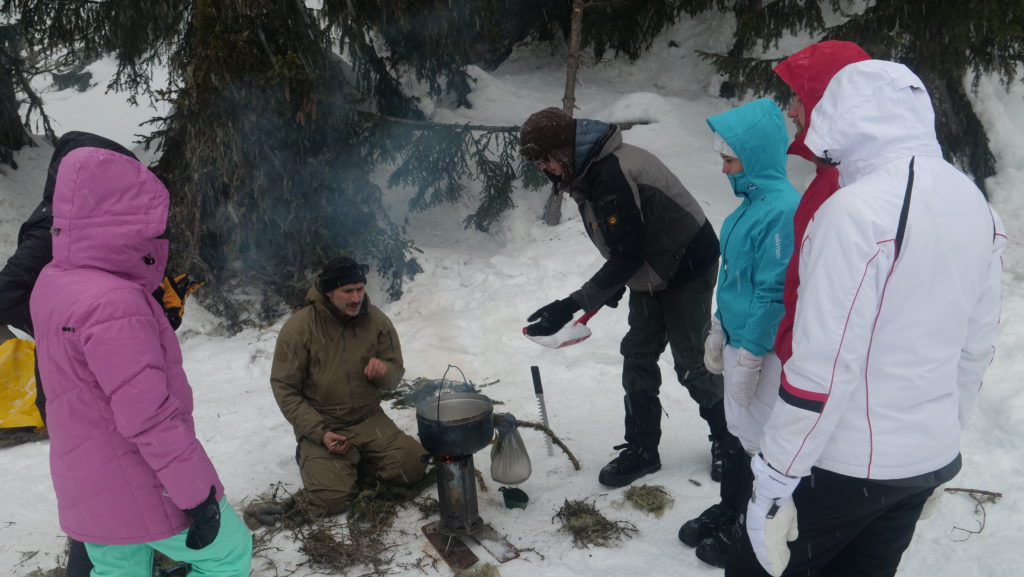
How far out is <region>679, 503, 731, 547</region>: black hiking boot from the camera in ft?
10.7

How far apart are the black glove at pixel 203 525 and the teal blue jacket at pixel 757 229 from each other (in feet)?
6.51

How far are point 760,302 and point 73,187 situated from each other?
236 cm

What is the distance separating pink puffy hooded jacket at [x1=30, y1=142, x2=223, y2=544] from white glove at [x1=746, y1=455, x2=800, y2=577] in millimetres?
1757

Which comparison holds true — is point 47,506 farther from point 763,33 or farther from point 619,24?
point 619,24

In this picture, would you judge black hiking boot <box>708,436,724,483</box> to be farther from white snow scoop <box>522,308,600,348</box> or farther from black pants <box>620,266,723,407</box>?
white snow scoop <box>522,308,600,348</box>

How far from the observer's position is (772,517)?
6.12 ft

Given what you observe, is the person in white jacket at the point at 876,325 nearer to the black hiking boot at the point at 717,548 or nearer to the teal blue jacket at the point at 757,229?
the teal blue jacket at the point at 757,229

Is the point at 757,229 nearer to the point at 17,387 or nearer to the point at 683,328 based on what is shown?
the point at 683,328

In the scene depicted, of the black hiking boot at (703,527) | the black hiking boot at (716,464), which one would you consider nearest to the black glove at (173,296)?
the black hiking boot at (703,527)

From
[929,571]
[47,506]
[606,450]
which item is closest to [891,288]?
[929,571]

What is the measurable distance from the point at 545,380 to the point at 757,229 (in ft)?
10.1

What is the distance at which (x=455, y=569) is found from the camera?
128 inches

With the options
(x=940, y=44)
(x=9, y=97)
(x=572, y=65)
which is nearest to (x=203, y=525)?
(x=572, y=65)

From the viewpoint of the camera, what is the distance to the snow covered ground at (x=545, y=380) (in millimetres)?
3324
